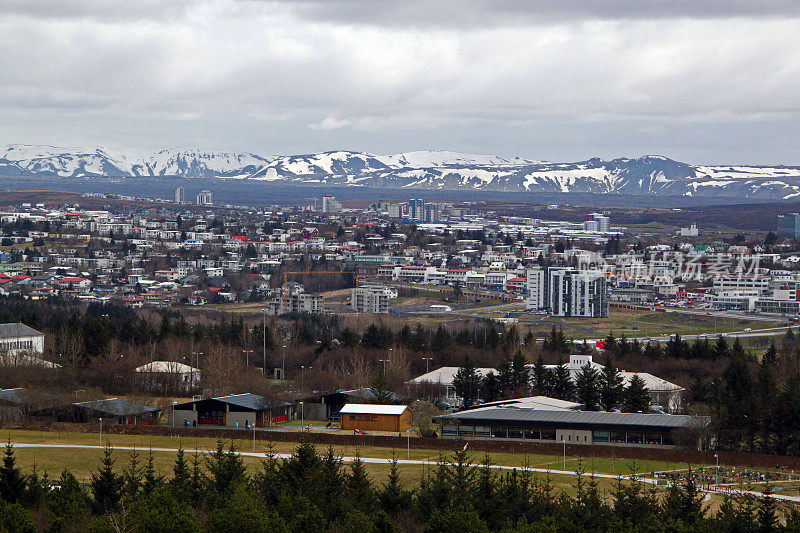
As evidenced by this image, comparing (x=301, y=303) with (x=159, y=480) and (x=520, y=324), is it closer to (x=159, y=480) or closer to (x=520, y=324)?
(x=520, y=324)

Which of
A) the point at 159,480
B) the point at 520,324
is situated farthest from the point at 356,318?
the point at 159,480

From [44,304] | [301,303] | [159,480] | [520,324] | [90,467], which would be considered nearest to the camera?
[159,480]

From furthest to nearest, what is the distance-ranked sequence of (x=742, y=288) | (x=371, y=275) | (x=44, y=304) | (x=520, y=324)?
(x=371, y=275) → (x=742, y=288) → (x=44, y=304) → (x=520, y=324)

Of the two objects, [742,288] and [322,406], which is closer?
[322,406]

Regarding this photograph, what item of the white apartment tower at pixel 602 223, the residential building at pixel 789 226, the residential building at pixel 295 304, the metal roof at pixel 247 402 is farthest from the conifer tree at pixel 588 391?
the white apartment tower at pixel 602 223

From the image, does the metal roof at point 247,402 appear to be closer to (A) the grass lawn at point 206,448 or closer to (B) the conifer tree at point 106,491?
(A) the grass lawn at point 206,448

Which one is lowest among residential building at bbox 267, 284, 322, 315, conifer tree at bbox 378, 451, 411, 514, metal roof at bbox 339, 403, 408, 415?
residential building at bbox 267, 284, 322, 315

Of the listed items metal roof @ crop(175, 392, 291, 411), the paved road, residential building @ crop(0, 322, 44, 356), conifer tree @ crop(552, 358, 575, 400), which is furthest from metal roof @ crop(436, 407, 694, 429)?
residential building @ crop(0, 322, 44, 356)

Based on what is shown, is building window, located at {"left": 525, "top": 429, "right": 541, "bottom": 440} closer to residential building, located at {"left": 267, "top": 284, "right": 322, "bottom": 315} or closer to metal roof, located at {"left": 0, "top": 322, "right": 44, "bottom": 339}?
metal roof, located at {"left": 0, "top": 322, "right": 44, "bottom": 339}
